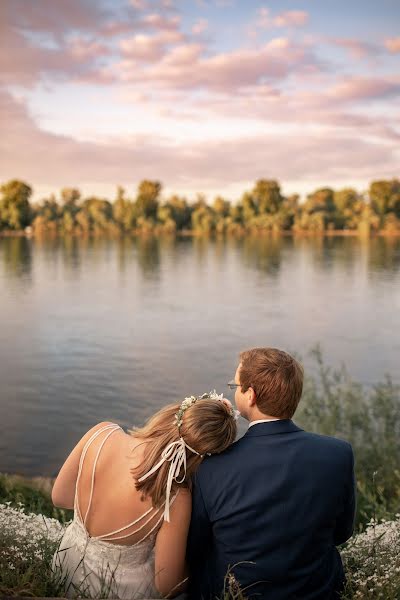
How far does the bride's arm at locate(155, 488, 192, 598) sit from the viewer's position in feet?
8.41

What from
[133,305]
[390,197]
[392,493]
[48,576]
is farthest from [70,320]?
[390,197]

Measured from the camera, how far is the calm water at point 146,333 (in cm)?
1359

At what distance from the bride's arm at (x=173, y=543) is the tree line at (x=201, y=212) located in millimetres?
116224

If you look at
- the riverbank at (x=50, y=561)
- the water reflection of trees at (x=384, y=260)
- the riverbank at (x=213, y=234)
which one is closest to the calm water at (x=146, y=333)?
the water reflection of trees at (x=384, y=260)

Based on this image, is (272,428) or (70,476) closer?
(272,428)

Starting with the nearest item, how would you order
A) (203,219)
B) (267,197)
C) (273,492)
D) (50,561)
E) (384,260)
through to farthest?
(273,492), (50,561), (384,260), (203,219), (267,197)

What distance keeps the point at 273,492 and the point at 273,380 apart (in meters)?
0.46

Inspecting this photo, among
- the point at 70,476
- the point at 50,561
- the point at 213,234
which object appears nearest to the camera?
the point at 70,476

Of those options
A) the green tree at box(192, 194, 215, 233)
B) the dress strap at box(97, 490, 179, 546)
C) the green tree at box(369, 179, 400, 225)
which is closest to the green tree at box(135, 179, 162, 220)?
the green tree at box(192, 194, 215, 233)

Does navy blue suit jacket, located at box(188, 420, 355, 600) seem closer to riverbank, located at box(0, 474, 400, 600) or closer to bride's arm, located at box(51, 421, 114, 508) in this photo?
riverbank, located at box(0, 474, 400, 600)

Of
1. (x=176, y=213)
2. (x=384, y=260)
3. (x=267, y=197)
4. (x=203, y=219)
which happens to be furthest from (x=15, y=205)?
(x=384, y=260)

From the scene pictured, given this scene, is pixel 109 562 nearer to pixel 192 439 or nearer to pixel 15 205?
pixel 192 439

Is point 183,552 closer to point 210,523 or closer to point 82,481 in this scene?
point 210,523

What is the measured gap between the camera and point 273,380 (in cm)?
251
